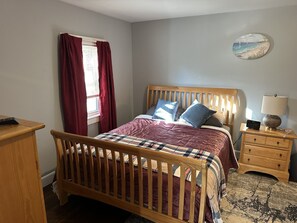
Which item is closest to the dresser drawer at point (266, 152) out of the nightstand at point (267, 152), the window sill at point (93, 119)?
the nightstand at point (267, 152)

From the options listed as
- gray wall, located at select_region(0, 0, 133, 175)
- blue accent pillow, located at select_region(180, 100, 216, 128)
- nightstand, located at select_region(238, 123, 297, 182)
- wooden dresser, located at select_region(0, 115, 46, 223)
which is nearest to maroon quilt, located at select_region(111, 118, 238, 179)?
blue accent pillow, located at select_region(180, 100, 216, 128)

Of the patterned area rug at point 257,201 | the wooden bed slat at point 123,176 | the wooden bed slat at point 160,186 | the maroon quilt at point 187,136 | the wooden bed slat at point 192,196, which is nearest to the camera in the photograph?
the wooden bed slat at point 192,196

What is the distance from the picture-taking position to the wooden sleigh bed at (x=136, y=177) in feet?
5.53

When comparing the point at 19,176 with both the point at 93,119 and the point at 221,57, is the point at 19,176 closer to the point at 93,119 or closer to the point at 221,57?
the point at 93,119

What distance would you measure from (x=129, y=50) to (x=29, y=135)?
3.45 metres

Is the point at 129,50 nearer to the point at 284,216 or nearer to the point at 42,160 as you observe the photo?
the point at 42,160

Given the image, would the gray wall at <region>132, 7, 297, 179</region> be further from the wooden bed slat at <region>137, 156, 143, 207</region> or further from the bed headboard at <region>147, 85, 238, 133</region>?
the wooden bed slat at <region>137, 156, 143, 207</region>

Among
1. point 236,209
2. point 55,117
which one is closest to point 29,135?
point 55,117

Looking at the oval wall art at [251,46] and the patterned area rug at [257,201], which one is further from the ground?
the oval wall art at [251,46]

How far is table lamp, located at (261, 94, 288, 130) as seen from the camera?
2.86 m

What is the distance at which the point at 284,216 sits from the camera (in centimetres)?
222

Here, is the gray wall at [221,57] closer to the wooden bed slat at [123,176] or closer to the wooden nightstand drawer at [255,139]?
the wooden nightstand drawer at [255,139]

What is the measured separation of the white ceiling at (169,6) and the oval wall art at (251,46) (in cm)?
41

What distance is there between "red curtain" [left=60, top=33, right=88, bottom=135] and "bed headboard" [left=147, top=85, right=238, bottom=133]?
1473 millimetres
